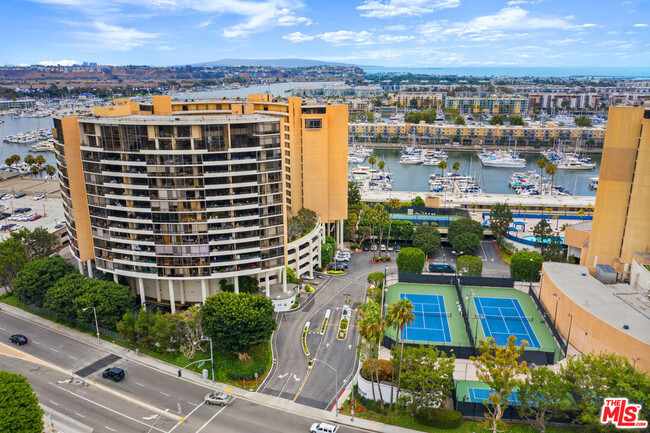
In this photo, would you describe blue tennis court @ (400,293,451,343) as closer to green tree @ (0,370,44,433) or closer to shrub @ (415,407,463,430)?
shrub @ (415,407,463,430)

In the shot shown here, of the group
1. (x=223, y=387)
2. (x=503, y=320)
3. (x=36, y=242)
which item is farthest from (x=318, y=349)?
(x=36, y=242)

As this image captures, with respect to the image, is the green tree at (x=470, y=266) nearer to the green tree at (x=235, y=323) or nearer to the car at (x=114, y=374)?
the green tree at (x=235, y=323)

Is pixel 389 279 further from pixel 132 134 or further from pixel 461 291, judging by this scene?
pixel 132 134

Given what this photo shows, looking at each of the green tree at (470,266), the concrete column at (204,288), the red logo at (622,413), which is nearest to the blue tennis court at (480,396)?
the red logo at (622,413)

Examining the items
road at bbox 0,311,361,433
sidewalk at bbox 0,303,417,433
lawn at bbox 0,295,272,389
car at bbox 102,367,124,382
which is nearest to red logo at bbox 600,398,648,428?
sidewalk at bbox 0,303,417,433

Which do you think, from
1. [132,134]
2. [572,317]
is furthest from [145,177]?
[572,317]

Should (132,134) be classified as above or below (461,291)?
above
